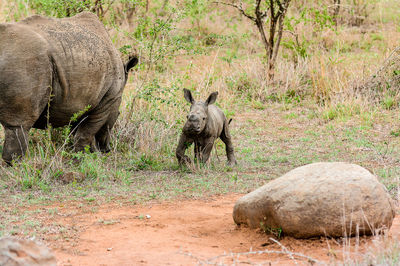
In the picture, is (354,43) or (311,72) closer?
(311,72)

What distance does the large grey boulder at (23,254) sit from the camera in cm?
375

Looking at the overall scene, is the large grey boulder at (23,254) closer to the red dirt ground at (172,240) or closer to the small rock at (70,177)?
the red dirt ground at (172,240)

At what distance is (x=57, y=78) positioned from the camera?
7547 mm

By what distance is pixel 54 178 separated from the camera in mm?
7227

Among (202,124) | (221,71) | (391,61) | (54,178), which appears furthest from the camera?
(221,71)

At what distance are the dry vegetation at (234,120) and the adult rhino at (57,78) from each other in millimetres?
334

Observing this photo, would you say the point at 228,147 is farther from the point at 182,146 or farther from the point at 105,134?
the point at 105,134

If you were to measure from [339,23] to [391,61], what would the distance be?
551 cm

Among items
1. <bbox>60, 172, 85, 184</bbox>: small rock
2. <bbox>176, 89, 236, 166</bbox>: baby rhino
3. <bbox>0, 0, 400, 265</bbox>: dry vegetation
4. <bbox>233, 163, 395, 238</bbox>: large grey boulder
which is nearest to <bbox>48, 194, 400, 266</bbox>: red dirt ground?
<bbox>233, 163, 395, 238</bbox>: large grey boulder

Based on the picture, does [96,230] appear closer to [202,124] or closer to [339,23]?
[202,124]

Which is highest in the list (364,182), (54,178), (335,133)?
(364,182)

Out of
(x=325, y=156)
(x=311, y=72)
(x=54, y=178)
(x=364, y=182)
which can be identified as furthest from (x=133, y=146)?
(x=311, y=72)

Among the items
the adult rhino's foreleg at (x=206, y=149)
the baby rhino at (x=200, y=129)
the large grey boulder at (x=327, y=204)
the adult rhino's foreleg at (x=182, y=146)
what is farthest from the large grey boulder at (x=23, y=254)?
the adult rhino's foreleg at (x=206, y=149)

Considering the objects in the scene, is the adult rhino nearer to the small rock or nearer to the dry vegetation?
the dry vegetation
